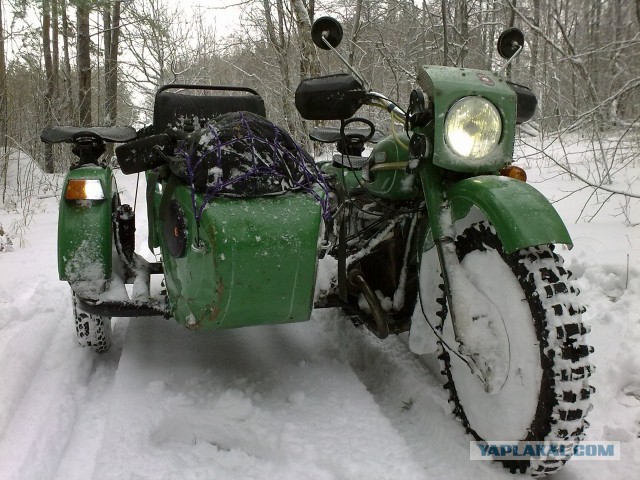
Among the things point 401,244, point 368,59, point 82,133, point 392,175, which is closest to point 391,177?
point 392,175

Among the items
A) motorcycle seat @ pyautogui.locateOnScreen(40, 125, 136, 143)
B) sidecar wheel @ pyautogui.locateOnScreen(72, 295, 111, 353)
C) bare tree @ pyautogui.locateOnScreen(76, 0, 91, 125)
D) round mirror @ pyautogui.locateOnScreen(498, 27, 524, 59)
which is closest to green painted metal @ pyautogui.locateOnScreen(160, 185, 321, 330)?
sidecar wheel @ pyautogui.locateOnScreen(72, 295, 111, 353)

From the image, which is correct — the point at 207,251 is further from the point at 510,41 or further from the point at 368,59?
the point at 368,59

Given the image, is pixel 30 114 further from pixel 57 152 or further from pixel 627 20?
pixel 627 20

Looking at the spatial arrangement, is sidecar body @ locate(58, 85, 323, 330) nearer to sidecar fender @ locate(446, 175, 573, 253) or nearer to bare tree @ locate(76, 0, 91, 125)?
sidecar fender @ locate(446, 175, 573, 253)

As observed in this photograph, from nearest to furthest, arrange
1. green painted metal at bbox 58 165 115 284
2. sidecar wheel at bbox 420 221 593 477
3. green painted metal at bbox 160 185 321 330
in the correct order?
1. sidecar wheel at bbox 420 221 593 477
2. green painted metal at bbox 160 185 321 330
3. green painted metal at bbox 58 165 115 284

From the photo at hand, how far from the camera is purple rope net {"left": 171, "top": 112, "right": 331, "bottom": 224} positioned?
2020 millimetres

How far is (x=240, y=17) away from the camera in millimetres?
14500

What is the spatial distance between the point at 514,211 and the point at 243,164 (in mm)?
1063

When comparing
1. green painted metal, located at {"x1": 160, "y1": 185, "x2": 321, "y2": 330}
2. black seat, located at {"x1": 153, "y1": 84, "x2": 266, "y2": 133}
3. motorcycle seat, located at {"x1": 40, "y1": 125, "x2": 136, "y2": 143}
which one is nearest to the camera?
green painted metal, located at {"x1": 160, "y1": 185, "x2": 321, "y2": 330}

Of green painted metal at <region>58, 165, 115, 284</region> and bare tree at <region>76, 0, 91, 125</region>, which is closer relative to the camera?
green painted metal at <region>58, 165, 115, 284</region>

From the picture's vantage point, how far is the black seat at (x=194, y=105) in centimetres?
335

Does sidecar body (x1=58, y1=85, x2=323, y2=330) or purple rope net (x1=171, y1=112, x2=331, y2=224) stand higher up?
purple rope net (x1=171, y1=112, x2=331, y2=224)

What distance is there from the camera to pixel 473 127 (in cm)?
184

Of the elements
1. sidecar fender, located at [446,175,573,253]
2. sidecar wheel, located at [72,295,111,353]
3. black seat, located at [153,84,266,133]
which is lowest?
sidecar wheel, located at [72,295,111,353]
